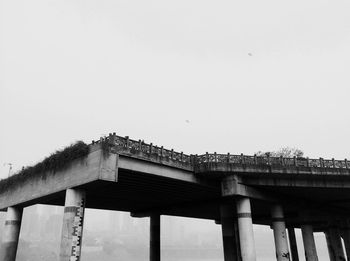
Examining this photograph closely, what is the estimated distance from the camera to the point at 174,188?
113ft

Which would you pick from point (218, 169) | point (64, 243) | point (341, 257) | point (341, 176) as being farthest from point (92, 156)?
point (341, 257)

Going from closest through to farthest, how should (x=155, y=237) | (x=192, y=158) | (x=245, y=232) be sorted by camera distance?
(x=192, y=158)
(x=245, y=232)
(x=155, y=237)

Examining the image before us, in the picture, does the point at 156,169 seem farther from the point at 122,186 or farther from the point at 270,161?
the point at 270,161

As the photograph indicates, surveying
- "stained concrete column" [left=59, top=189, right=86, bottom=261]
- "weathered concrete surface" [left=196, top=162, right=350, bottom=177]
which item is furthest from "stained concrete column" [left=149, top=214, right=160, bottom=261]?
"stained concrete column" [left=59, top=189, right=86, bottom=261]

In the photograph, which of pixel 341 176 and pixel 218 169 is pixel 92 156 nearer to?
pixel 218 169

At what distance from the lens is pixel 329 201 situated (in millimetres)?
44125

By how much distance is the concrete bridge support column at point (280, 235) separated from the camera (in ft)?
121

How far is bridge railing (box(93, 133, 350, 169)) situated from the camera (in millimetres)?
26053

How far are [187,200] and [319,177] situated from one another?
15889 mm

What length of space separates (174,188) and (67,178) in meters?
11.3

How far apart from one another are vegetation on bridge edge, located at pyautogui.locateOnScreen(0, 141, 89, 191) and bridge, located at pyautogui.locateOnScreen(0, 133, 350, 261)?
0.33 meters

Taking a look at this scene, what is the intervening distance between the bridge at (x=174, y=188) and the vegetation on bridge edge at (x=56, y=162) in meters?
0.33

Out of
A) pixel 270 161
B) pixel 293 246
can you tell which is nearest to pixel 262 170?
pixel 270 161

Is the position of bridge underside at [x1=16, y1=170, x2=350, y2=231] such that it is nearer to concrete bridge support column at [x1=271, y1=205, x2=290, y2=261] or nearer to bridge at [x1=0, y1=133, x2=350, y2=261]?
bridge at [x1=0, y1=133, x2=350, y2=261]
